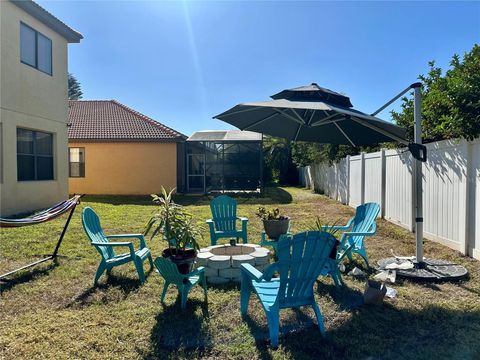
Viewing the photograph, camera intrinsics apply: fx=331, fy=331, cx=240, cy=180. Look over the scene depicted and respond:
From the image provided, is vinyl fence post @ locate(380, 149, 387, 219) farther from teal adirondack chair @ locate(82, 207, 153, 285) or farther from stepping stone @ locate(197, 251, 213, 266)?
teal adirondack chair @ locate(82, 207, 153, 285)

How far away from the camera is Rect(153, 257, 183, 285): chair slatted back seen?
3.42 meters

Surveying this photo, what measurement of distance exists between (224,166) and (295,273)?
14.5 meters

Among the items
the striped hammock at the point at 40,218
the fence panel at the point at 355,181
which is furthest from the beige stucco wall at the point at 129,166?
the striped hammock at the point at 40,218

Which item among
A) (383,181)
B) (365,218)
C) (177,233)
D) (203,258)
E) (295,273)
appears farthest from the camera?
(383,181)

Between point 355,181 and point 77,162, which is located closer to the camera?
point 355,181

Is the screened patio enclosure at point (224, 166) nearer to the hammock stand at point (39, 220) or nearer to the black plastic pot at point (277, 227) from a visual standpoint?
the black plastic pot at point (277, 227)

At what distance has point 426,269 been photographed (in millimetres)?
4625

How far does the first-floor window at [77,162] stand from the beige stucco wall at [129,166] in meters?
0.24

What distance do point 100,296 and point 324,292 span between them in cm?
270

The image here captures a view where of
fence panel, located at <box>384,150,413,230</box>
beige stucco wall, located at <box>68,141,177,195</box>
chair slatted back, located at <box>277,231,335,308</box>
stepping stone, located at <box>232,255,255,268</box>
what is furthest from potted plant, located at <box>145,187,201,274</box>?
beige stucco wall, located at <box>68,141,177,195</box>

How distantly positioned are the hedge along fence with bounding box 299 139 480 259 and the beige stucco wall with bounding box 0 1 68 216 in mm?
10113

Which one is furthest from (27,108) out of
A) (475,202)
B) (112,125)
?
(475,202)

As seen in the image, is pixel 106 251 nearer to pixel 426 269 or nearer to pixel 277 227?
pixel 277 227

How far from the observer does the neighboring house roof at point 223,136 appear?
16.6m
